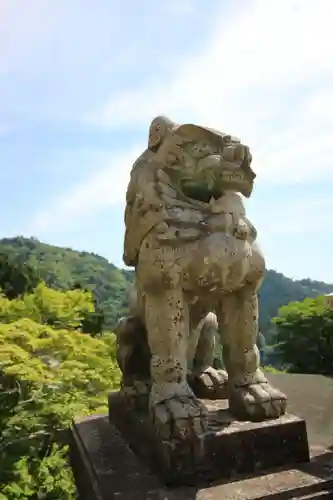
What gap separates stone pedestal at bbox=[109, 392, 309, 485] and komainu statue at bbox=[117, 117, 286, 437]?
0.33ft

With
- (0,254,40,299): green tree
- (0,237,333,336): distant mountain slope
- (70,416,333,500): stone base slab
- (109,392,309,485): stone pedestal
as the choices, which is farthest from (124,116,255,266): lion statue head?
(0,237,333,336): distant mountain slope

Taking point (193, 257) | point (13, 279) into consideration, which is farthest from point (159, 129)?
point (13, 279)

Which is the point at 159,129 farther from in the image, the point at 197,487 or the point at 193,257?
the point at 197,487

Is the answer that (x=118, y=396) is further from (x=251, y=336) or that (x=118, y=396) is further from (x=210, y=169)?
(x=210, y=169)

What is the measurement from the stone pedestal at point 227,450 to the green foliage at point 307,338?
1216cm

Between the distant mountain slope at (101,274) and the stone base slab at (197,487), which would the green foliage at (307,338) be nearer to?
the stone base slab at (197,487)

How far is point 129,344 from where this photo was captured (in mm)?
3236

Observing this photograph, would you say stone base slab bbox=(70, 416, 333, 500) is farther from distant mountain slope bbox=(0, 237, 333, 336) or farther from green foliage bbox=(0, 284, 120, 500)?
distant mountain slope bbox=(0, 237, 333, 336)

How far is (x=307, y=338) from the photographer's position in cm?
1508

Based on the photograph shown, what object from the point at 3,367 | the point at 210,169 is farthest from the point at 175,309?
the point at 3,367

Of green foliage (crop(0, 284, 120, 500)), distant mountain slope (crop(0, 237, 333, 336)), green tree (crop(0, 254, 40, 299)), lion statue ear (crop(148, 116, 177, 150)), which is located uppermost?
distant mountain slope (crop(0, 237, 333, 336))

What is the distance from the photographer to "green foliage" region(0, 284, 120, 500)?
6.69m

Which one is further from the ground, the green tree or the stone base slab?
the green tree

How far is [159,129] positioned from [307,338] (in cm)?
1335
